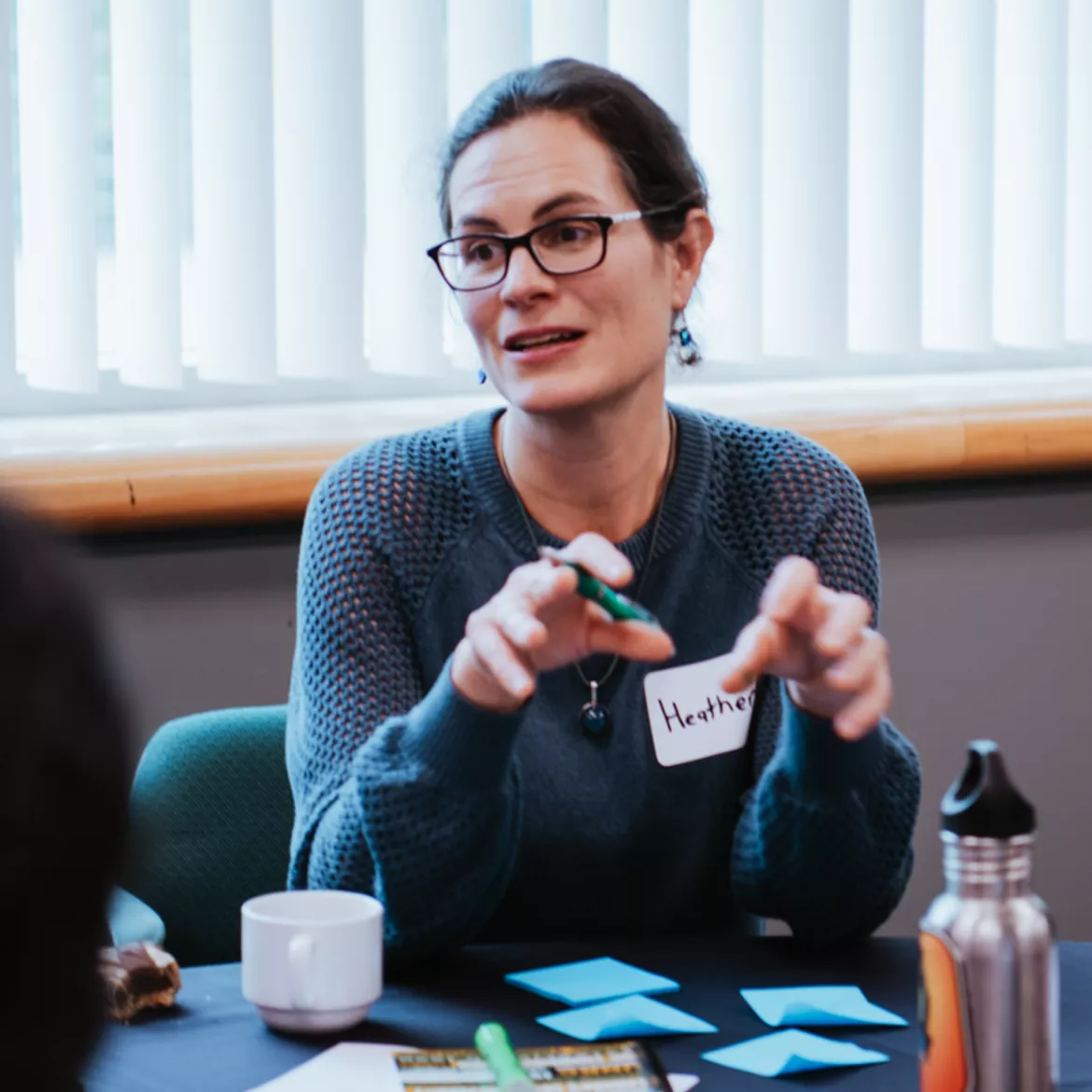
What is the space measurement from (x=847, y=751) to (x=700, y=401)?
118 centimetres

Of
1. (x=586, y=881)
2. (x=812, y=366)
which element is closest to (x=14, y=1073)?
(x=586, y=881)

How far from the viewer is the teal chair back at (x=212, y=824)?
1803 millimetres

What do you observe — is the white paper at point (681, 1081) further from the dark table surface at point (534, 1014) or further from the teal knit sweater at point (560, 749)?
the teal knit sweater at point (560, 749)

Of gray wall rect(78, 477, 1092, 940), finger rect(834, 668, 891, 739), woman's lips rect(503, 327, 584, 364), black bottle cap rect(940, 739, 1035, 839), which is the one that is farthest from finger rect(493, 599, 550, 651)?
gray wall rect(78, 477, 1092, 940)

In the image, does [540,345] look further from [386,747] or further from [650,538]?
[386,747]

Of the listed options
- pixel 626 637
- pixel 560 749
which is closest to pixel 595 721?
A: pixel 560 749

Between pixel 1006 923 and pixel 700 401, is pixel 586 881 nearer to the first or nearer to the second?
pixel 1006 923

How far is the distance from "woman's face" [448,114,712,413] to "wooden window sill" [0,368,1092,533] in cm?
56

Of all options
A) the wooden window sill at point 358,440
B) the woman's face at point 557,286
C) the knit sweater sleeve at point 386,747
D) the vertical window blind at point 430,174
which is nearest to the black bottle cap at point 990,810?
the knit sweater sleeve at point 386,747

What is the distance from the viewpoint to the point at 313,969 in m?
1.15

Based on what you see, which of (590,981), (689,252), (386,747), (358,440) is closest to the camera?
(590,981)

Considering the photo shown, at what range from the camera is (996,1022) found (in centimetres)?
92

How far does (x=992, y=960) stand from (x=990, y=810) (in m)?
0.08

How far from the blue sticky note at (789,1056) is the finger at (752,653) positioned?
24cm
